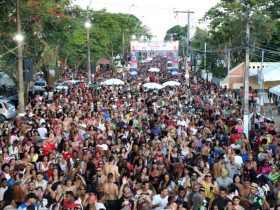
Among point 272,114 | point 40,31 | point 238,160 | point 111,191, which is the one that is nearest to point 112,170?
point 111,191

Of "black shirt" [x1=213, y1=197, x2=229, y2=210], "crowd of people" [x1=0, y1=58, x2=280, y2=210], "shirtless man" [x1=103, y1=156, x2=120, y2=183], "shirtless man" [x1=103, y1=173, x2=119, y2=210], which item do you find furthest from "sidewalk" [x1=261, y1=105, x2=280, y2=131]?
"black shirt" [x1=213, y1=197, x2=229, y2=210]

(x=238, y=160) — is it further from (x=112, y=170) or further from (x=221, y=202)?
(x=221, y=202)

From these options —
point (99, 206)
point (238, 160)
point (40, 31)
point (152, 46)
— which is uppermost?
point (40, 31)

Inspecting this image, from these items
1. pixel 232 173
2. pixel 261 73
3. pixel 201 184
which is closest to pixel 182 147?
pixel 232 173

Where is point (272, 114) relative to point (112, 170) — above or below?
below

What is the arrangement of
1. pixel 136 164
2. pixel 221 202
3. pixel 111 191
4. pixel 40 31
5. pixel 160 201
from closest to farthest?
pixel 221 202 → pixel 160 201 → pixel 111 191 → pixel 136 164 → pixel 40 31

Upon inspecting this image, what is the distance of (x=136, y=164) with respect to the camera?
13.0m

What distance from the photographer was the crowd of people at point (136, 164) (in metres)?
10.2

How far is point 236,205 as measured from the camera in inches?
368

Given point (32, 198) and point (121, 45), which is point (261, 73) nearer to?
point (32, 198)

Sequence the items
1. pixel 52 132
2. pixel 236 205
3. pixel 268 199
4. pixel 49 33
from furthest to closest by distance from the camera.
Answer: pixel 49 33 < pixel 52 132 < pixel 268 199 < pixel 236 205

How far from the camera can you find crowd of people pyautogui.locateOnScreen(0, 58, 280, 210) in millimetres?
10164

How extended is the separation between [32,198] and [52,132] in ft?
24.7

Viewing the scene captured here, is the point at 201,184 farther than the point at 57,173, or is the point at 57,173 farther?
the point at 57,173
